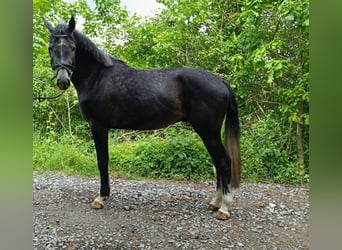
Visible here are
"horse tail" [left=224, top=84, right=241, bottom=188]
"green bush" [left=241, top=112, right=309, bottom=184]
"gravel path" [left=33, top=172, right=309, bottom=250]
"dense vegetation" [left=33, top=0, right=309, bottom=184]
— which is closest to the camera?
"gravel path" [left=33, top=172, right=309, bottom=250]

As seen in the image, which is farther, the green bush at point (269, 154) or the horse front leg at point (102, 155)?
the green bush at point (269, 154)

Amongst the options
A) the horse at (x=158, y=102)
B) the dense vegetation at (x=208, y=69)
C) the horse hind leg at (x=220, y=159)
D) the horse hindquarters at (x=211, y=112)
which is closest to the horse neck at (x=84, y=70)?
the horse at (x=158, y=102)

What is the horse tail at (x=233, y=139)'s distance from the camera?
2.34 m

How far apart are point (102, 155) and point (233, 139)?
3.46ft

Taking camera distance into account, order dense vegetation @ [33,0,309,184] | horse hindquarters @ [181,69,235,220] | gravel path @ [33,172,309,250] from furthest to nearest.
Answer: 1. dense vegetation @ [33,0,309,184]
2. horse hindquarters @ [181,69,235,220]
3. gravel path @ [33,172,309,250]

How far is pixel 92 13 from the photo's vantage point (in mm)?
4688

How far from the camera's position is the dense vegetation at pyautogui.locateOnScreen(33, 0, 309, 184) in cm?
358

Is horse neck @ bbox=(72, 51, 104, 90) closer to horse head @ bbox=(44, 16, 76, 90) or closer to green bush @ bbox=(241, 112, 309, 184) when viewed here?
horse head @ bbox=(44, 16, 76, 90)

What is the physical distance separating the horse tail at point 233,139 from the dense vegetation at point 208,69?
103cm

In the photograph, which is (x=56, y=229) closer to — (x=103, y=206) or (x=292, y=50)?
(x=103, y=206)

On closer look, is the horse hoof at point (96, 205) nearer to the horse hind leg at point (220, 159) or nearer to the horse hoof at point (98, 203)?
the horse hoof at point (98, 203)

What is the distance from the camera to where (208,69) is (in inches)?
162

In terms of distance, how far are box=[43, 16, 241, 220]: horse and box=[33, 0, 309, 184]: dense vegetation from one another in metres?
1.18

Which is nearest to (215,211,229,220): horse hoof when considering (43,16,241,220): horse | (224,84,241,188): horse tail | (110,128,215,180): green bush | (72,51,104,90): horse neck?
(43,16,241,220): horse
